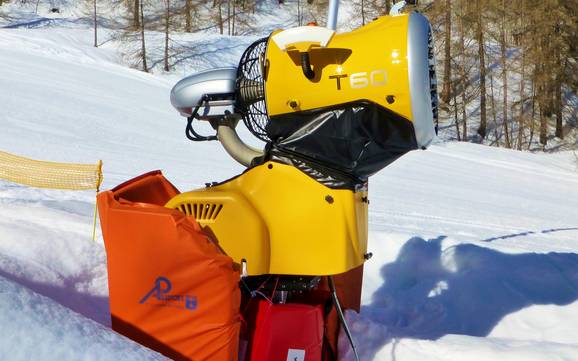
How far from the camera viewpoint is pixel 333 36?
2086 millimetres

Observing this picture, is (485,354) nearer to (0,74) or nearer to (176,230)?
(176,230)

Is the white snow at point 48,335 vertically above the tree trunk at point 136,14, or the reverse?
the white snow at point 48,335

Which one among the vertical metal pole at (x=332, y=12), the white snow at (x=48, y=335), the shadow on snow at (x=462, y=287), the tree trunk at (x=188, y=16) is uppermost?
the vertical metal pole at (x=332, y=12)

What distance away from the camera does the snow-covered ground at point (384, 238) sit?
7.37ft

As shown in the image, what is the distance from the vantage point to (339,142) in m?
2.17

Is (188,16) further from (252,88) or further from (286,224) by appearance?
(286,224)

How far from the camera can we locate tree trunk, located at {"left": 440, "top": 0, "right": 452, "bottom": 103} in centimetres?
2450

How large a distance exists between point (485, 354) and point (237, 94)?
1387mm

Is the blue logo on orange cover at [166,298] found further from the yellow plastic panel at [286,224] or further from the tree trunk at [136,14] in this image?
the tree trunk at [136,14]

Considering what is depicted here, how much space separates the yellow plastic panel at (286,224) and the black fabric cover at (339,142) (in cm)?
5

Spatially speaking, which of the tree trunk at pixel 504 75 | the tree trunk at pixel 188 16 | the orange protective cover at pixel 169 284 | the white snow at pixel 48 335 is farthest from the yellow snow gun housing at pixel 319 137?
the tree trunk at pixel 188 16

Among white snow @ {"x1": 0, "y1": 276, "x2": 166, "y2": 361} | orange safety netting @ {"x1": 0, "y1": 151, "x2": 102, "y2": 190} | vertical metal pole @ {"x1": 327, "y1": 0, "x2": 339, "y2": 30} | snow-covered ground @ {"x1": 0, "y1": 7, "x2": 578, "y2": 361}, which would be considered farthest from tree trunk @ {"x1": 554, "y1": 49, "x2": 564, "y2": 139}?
white snow @ {"x1": 0, "y1": 276, "x2": 166, "y2": 361}

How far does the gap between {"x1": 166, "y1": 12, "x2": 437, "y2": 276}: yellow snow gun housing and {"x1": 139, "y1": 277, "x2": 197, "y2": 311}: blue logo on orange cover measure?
0.26 metres

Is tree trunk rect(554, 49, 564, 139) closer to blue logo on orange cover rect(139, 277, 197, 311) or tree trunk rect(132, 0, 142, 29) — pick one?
tree trunk rect(132, 0, 142, 29)
